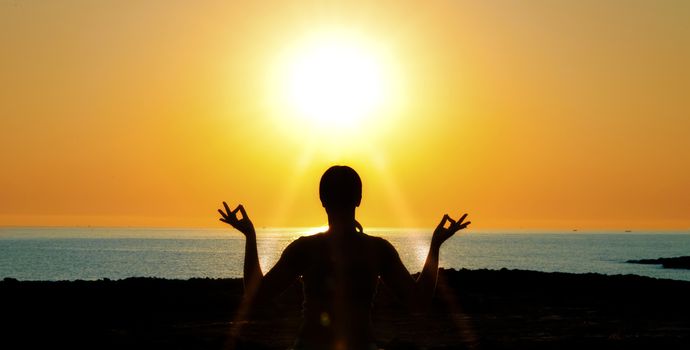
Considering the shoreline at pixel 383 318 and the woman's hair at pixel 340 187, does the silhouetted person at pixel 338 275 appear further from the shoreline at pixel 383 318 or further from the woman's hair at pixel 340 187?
the shoreline at pixel 383 318

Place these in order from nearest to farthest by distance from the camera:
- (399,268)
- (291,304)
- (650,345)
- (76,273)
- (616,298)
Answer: (399,268) → (650,345) → (291,304) → (616,298) → (76,273)

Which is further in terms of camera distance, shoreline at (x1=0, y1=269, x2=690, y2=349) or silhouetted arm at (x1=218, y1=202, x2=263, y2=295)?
shoreline at (x1=0, y1=269, x2=690, y2=349)

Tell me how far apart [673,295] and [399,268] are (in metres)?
36.3

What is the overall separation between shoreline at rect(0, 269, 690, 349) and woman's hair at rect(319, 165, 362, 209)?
1532 cm

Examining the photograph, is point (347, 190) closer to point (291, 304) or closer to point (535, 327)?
point (535, 327)

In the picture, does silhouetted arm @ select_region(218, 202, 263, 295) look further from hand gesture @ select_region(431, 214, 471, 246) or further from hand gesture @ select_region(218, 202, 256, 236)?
hand gesture @ select_region(431, 214, 471, 246)

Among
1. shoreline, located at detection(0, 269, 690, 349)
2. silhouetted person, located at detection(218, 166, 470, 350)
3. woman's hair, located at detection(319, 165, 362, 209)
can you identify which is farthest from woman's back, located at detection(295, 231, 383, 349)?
shoreline, located at detection(0, 269, 690, 349)

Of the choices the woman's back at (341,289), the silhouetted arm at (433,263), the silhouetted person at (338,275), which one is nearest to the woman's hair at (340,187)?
the silhouetted person at (338,275)

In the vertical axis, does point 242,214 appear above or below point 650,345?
above

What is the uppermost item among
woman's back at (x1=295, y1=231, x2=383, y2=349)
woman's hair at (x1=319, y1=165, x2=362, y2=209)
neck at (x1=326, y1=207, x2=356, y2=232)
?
woman's hair at (x1=319, y1=165, x2=362, y2=209)

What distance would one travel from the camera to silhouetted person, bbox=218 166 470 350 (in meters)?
5.22

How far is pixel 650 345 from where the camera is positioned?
66.3ft

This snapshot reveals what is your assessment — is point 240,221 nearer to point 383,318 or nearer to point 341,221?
point 341,221

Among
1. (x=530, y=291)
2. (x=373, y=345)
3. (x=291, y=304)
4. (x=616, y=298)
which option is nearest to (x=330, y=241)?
(x=373, y=345)
